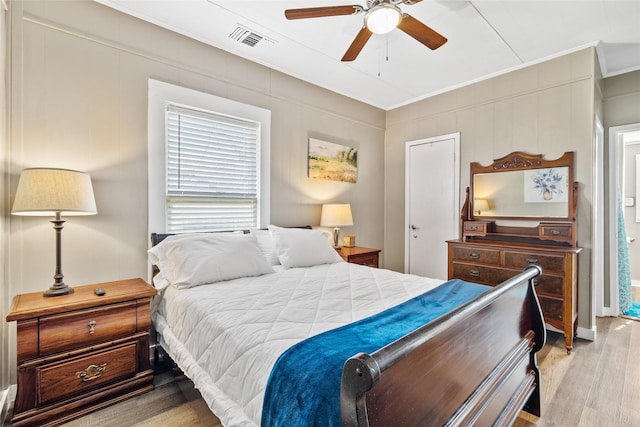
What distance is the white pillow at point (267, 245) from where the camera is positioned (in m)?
2.86

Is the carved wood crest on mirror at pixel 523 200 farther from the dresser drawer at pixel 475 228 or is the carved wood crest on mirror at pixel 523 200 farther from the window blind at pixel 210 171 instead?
the window blind at pixel 210 171

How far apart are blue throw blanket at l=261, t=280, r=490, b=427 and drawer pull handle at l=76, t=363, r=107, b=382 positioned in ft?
4.72

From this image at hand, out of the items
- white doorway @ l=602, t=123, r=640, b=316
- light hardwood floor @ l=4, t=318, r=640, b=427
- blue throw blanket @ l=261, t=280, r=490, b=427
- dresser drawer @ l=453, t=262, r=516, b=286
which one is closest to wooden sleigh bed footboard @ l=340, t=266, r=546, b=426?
blue throw blanket @ l=261, t=280, r=490, b=427

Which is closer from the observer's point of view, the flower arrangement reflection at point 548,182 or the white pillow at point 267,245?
the white pillow at point 267,245

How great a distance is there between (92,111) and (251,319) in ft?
6.68

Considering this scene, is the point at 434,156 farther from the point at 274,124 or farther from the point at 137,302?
the point at 137,302

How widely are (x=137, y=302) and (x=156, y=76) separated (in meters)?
1.83

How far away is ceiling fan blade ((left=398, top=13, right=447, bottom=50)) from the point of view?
195 cm

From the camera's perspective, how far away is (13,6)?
204 centimetres

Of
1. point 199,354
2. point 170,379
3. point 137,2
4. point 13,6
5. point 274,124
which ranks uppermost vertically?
point 137,2

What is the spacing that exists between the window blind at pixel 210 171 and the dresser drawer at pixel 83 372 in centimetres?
105

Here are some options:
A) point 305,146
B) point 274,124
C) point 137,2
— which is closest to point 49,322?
point 137,2

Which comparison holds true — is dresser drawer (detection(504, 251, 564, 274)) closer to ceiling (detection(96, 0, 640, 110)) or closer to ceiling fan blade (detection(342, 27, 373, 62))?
ceiling (detection(96, 0, 640, 110))

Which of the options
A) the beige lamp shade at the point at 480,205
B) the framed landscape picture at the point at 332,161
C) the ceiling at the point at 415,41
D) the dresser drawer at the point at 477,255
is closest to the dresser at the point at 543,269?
the dresser drawer at the point at 477,255
